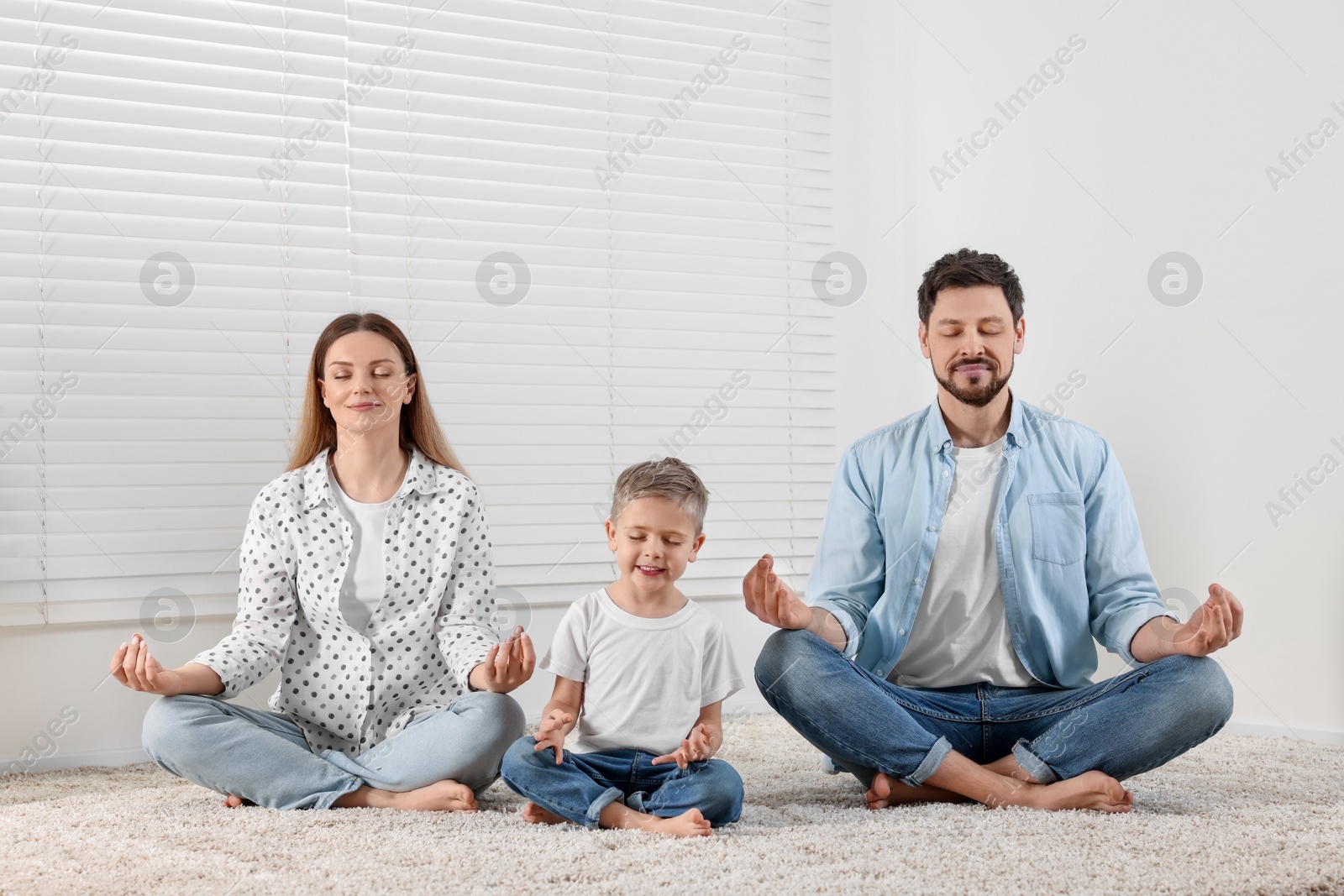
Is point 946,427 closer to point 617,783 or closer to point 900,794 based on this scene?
point 900,794

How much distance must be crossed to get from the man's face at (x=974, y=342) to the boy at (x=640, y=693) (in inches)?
18.2

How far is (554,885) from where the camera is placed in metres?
1.14

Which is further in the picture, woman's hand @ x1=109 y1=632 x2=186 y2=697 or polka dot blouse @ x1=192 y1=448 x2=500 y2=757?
polka dot blouse @ x1=192 y1=448 x2=500 y2=757

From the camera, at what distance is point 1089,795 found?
1.42 meters

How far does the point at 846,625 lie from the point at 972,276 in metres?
0.57

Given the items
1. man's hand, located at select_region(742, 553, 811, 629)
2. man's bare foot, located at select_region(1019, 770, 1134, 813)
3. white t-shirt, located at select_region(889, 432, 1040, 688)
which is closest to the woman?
man's hand, located at select_region(742, 553, 811, 629)

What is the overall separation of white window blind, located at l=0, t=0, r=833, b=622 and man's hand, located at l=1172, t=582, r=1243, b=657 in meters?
1.21

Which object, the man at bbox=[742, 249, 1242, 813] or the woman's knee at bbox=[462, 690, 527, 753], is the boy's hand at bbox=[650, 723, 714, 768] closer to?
the man at bbox=[742, 249, 1242, 813]

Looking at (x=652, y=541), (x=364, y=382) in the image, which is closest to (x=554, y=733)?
(x=652, y=541)

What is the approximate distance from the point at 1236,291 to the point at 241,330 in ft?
6.22

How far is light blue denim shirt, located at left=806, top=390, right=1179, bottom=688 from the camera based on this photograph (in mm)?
1606

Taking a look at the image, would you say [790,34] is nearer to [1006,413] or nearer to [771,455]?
[771,455]

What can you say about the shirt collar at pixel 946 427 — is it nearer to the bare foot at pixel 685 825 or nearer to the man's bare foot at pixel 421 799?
the bare foot at pixel 685 825

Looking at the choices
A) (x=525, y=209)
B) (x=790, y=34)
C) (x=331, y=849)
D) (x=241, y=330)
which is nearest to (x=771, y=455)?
(x=525, y=209)
